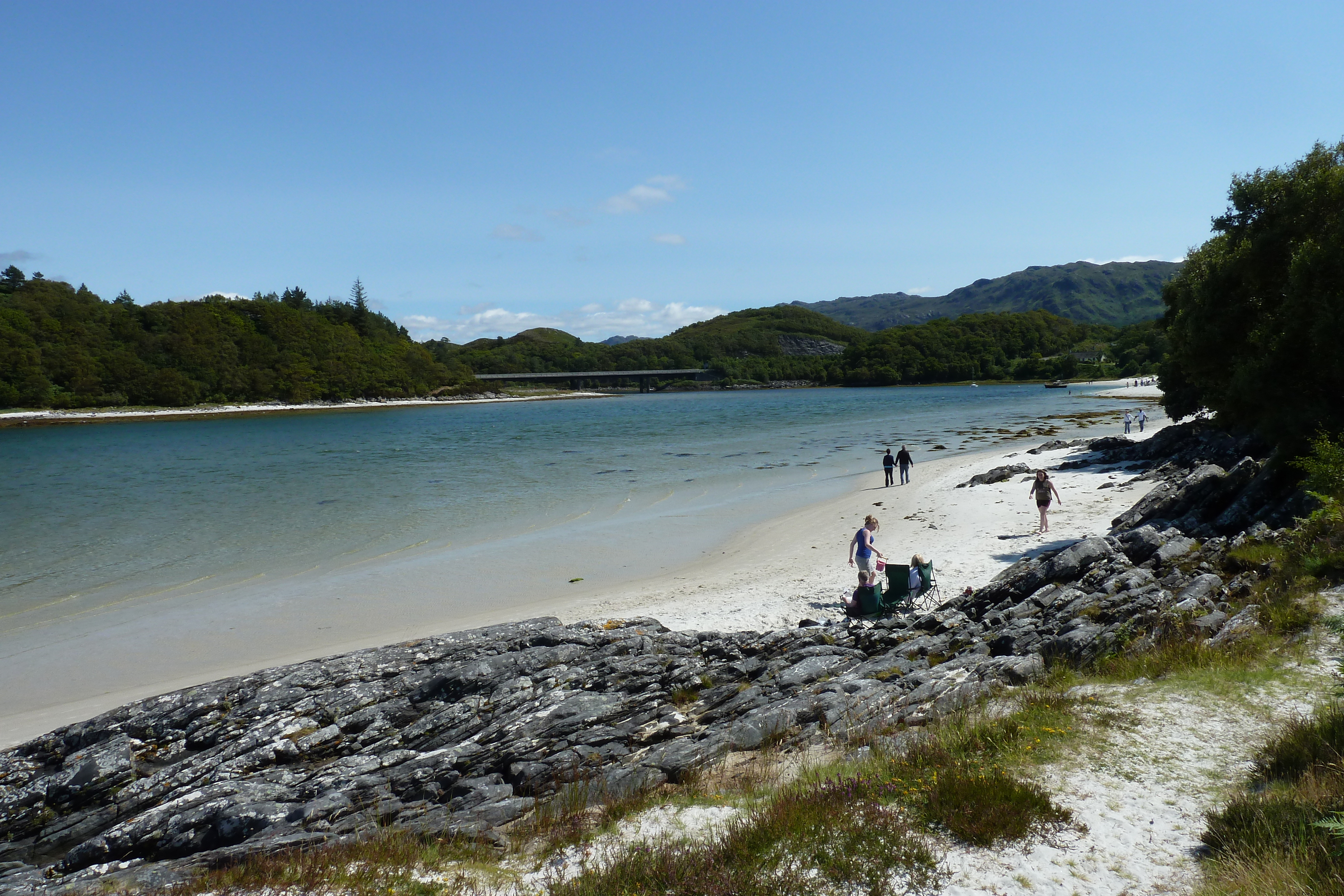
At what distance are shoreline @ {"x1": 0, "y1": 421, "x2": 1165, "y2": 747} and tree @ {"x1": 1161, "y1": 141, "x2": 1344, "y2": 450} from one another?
4.30 m

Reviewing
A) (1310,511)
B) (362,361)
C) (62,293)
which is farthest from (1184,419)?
(62,293)

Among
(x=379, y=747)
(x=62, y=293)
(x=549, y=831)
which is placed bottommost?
(x=379, y=747)

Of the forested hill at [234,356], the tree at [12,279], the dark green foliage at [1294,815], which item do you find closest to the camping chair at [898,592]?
the dark green foliage at [1294,815]

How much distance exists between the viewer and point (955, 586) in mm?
13914

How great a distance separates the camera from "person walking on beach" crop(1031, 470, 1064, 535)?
1798 centimetres

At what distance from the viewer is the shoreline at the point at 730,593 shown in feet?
41.1

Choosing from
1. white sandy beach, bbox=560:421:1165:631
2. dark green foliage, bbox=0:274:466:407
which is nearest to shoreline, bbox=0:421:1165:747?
white sandy beach, bbox=560:421:1165:631

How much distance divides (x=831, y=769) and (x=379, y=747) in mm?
5577

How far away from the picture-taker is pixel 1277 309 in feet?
53.6

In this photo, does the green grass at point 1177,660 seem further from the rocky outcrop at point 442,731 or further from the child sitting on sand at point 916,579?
the child sitting on sand at point 916,579

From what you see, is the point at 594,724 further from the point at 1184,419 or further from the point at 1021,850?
the point at 1184,419

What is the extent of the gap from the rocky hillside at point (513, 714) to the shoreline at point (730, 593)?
7.31 feet

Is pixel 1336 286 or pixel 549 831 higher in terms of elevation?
pixel 1336 286

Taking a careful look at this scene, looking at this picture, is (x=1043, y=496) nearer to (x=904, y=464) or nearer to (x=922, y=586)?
(x=922, y=586)
